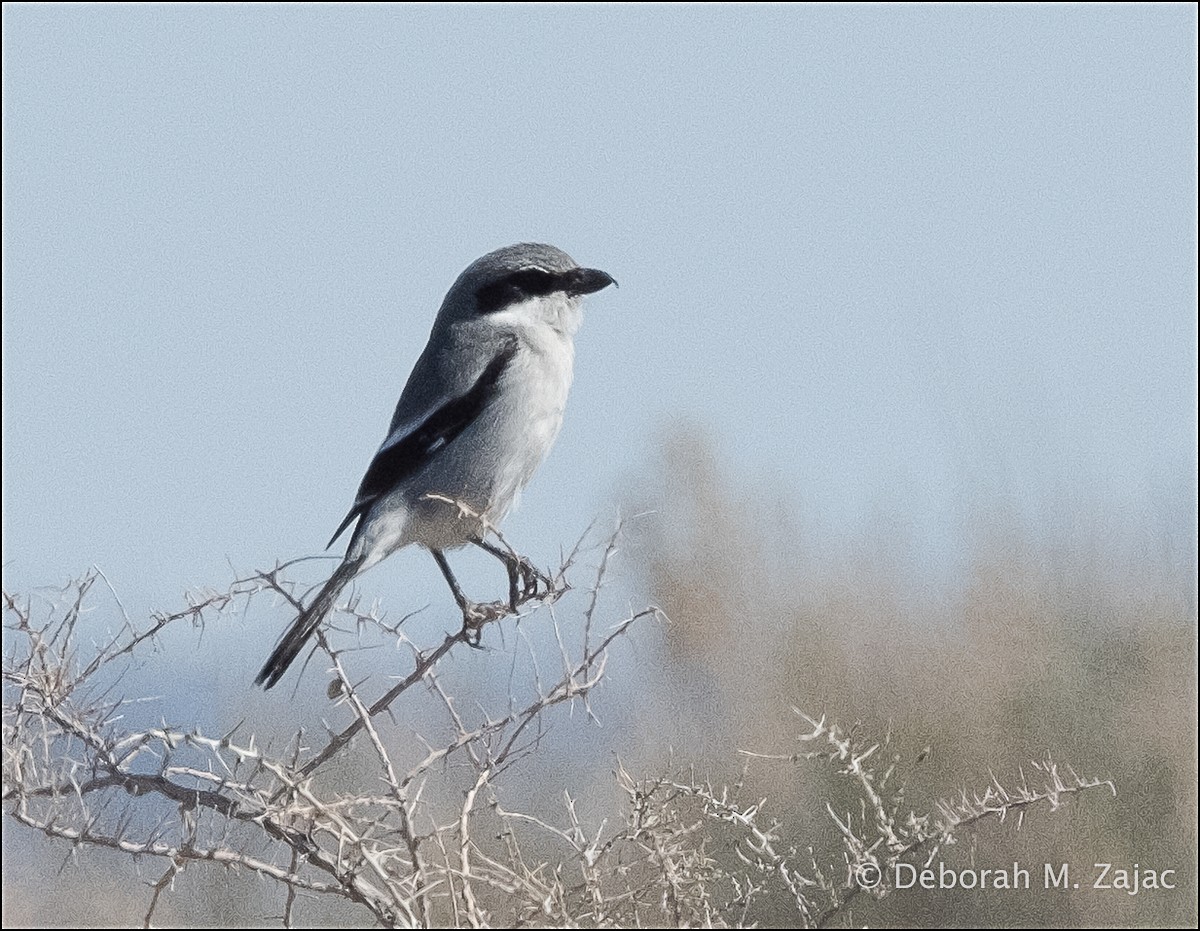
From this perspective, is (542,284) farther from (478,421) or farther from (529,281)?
(478,421)

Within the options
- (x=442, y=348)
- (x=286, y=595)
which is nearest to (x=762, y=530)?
(x=442, y=348)

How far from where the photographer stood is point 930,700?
3732 mm

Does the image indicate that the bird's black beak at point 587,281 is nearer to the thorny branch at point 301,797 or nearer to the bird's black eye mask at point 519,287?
the bird's black eye mask at point 519,287

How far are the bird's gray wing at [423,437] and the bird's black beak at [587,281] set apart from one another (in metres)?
0.25

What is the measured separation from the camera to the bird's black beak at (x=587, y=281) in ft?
Result: 9.11

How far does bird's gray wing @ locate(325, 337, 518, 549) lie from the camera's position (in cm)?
257

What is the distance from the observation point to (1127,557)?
12.6ft

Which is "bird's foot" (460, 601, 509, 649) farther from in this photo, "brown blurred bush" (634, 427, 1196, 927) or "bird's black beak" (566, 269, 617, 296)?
"brown blurred bush" (634, 427, 1196, 927)

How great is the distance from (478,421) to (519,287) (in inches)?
14.0

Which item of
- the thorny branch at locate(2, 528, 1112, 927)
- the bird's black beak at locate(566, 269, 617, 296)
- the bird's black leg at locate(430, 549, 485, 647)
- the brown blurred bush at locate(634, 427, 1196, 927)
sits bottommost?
the brown blurred bush at locate(634, 427, 1196, 927)

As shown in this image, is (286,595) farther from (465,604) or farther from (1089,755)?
(1089,755)

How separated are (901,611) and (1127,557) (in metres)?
0.65

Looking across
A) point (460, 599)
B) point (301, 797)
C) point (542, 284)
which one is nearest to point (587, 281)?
point (542, 284)

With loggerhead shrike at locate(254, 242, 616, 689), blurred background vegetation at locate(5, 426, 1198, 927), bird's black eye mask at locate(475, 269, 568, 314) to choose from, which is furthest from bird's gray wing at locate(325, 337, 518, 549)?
blurred background vegetation at locate(5, 426, 1198, 927)
